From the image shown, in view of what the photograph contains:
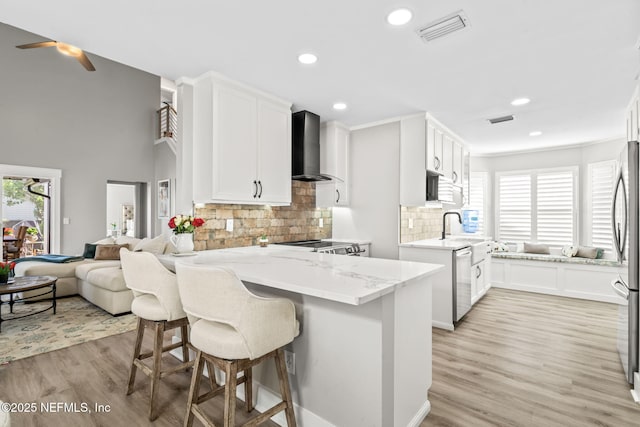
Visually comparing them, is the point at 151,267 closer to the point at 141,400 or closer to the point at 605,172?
the point at 141,400

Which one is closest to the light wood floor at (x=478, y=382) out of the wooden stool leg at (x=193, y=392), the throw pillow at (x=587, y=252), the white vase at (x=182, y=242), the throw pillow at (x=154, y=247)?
the wooden stool leg at (x=193, y=392)

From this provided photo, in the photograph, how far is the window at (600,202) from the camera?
195 inches

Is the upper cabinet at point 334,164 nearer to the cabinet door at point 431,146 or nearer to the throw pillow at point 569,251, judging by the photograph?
the cabinet door at point 431,146

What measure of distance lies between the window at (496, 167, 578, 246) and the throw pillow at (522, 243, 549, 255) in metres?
0.25

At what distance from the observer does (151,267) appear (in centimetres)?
194

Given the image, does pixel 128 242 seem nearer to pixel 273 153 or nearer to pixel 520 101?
pixel 273 153

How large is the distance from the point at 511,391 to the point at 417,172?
7.88 ft

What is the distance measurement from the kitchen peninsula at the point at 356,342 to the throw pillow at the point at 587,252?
455 centimetres

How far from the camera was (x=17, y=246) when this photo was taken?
6.54 m

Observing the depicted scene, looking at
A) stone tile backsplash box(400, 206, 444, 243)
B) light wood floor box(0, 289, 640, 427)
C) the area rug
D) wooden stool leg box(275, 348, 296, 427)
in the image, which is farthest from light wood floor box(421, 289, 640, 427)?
the area rug

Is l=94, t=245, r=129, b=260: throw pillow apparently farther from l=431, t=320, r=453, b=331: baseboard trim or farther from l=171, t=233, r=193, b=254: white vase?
l=431, t=320, r=453, b=331: baseboard trim

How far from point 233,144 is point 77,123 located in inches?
240

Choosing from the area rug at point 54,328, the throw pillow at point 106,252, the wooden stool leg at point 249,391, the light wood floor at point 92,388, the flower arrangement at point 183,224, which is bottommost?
the area rug at point 54,328

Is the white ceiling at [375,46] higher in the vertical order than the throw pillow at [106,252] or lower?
higher
